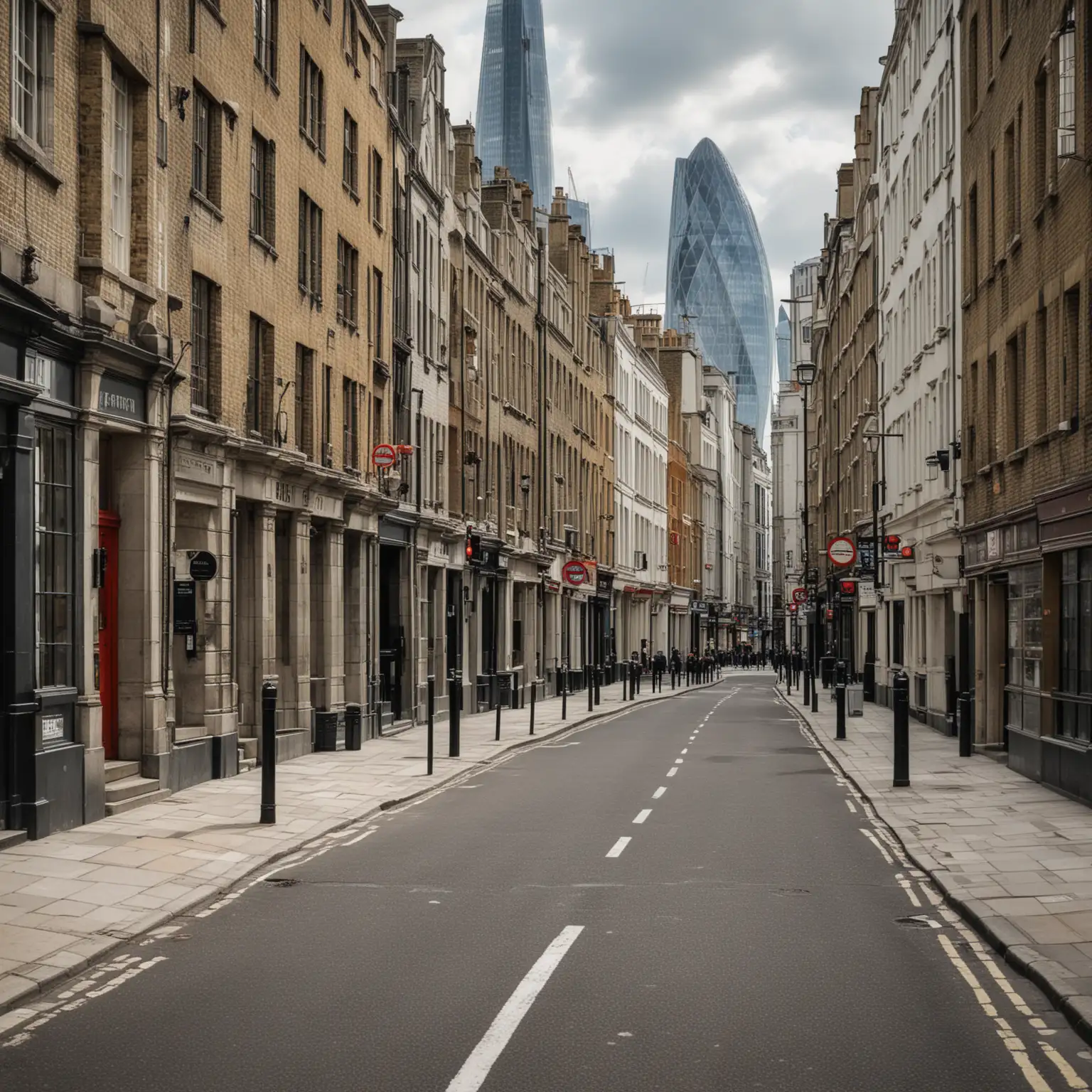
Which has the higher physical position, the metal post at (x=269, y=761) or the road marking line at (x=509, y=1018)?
the metal post at (x=269, y=761)

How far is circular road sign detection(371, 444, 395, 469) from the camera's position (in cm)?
3070

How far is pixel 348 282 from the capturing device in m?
30.6

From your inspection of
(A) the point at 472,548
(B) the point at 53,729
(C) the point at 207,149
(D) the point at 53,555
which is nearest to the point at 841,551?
(A) the point at 472,548

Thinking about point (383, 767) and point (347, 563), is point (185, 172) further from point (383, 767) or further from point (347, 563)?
point (347, 563)

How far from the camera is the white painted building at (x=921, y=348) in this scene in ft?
110

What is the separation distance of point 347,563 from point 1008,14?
50.0 feet

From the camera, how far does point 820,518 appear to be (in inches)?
3086

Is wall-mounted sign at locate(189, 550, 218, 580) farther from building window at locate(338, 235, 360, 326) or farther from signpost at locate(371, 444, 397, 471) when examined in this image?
signpost at locate(371, 444, 397, 471)

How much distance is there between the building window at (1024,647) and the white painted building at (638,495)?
49.6m

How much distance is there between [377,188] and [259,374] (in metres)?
9.64

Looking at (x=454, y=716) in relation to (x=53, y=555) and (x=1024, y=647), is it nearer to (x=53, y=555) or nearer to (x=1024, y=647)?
(x=1024, y=647)

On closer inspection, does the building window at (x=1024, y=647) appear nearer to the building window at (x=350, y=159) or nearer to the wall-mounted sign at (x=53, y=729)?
the wall-mounted sign at (x=53, y=729)

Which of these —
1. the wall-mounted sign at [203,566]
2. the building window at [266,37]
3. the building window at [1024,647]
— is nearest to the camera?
the wall-mounted sign at [203,566]

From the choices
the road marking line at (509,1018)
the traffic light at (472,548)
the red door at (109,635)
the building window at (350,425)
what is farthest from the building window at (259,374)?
the road marking line at (509,1018)
